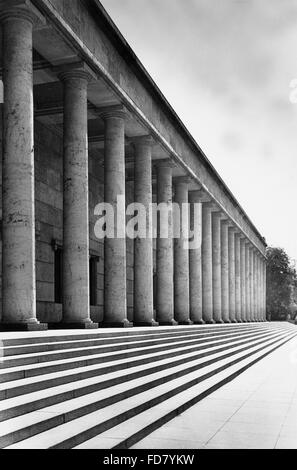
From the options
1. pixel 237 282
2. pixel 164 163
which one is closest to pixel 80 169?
pixel 164 163

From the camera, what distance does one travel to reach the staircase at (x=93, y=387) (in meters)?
9.95

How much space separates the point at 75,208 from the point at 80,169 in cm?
180

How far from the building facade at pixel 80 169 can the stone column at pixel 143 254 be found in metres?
0.07

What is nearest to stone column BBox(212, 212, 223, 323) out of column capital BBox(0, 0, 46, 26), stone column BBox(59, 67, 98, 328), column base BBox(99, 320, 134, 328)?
column base BBox(99, 320, 134, 328)

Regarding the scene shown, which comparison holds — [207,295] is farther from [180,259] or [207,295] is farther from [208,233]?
[180,259]

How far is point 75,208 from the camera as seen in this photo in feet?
84.4

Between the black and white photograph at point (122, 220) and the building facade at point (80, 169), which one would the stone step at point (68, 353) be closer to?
the black and white photograph at point (122, 220)

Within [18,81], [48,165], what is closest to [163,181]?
[48,165]

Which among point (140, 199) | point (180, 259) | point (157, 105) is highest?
point (157, 105)

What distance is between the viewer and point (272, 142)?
22781 mm

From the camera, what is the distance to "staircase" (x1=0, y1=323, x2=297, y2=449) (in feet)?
32.7

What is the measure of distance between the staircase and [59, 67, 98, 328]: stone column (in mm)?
4024

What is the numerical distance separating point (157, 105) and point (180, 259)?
14.0m

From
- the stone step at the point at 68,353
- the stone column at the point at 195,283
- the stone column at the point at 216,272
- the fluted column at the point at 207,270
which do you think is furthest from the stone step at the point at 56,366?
the stone column at the point at 216,272
